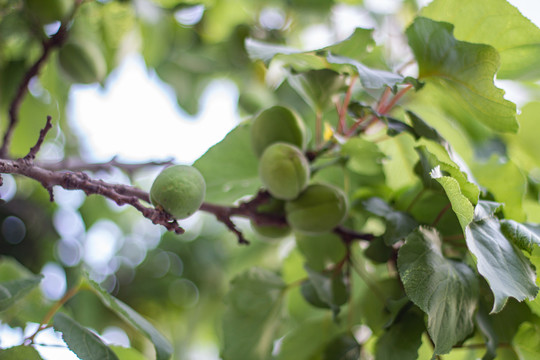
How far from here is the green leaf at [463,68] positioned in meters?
0.87

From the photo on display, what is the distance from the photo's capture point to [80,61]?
4.66 ft

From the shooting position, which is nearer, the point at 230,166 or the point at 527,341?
the point at 527,341

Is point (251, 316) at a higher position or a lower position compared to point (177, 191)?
lower

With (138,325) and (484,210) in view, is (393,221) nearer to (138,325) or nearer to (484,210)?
(484,210)

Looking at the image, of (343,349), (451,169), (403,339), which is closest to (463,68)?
(451,169)

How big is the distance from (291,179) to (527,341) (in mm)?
581

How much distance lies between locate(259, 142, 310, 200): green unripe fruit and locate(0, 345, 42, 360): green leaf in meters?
0.53

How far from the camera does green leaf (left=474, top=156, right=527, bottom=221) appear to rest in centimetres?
100

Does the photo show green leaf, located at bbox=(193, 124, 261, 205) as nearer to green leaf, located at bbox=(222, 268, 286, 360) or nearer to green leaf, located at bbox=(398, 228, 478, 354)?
green leaf, located at bbox=(222, 268, 286, 360)

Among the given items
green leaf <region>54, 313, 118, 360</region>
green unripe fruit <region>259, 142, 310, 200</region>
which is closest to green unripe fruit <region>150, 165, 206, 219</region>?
green unripe fruit <region>259, 142, 310, 200</region>

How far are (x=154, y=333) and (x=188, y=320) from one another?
4.09 ft

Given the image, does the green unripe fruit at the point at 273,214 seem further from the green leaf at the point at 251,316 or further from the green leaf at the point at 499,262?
the green leaf at the point at 499,262

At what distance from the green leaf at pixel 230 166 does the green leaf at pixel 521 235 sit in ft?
1.86

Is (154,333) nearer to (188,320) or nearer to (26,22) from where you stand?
(26,22)
